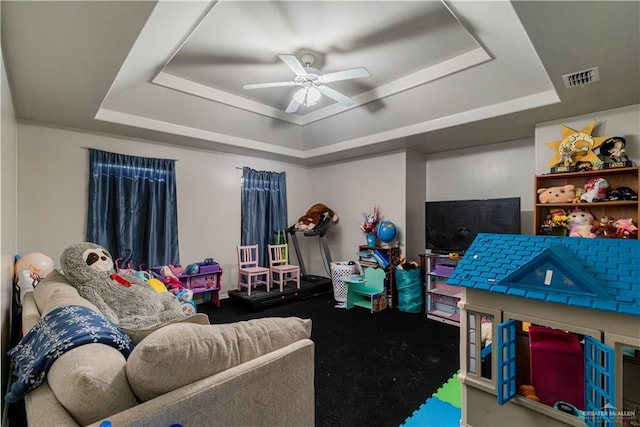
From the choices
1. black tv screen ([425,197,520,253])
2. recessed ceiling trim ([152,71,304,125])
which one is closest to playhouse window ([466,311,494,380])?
black tv screen ([425,197,520,253])

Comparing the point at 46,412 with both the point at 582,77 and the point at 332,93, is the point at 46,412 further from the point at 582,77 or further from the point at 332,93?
the point at 582,77

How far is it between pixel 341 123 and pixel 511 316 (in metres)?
3.26

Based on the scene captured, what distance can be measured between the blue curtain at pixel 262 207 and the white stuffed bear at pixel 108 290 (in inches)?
96.2

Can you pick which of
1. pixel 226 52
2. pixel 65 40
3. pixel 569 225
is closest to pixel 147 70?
pixel 226 52

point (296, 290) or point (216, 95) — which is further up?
point (216, 95)

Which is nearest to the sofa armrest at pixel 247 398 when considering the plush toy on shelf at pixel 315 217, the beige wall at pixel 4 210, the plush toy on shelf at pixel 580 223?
the beige wall at pixel 4 210

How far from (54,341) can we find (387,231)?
3665 mm

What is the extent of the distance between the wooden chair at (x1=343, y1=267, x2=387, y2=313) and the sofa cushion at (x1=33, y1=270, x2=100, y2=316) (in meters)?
2.94

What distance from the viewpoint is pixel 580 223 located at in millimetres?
2744

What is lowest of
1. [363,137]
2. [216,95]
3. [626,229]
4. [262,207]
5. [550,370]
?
[550,370]

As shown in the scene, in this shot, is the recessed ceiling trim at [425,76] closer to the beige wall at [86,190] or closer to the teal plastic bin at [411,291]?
the beige wall at [86,190]

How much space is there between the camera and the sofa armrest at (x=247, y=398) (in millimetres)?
855

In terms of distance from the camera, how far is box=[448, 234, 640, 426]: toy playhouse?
1.05 meters

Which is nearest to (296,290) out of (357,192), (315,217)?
(315,217)
